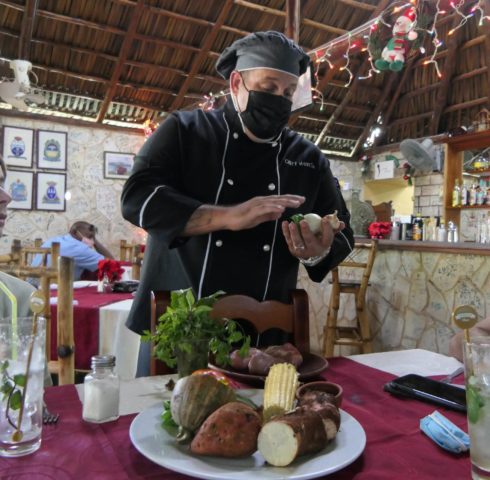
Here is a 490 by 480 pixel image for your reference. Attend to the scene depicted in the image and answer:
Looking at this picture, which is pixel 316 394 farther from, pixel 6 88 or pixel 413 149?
pixel 413 149

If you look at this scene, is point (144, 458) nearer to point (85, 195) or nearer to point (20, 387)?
point (20, 387)

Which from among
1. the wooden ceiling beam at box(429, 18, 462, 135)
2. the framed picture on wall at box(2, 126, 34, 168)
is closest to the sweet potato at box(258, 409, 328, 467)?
the framed picture on wall at box(2, 126, 34, 168)

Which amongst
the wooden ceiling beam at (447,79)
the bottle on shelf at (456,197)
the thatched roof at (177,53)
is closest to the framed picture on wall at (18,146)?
the thatched roof at (177,53)

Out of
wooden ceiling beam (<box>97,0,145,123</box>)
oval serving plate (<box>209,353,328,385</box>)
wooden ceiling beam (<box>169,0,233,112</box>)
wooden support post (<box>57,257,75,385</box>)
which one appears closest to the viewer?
oval serving plate (<box>209,353,328,385</box>)

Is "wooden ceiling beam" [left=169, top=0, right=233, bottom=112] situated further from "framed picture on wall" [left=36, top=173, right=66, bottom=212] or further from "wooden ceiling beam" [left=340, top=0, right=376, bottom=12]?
"framed picture on wall" [left=36, top=173, right=66, bottom=212]

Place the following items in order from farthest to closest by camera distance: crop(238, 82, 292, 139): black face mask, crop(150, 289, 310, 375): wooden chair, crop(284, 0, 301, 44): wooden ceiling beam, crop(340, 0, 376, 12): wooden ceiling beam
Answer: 1. crop(340, 0, 376, 12): wooden ceiling beam
2. crop(284, 0, 301, 44): wooden ceiling beam
3. crop(238, 82, 292, 139): black face mask
4. crop(150, 289, 310, 375): wooden chair

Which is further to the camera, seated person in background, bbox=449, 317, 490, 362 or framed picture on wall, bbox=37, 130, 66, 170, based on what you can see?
framed picture on wall, bbox=37, 130, 66, 170

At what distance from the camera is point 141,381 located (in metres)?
1.10

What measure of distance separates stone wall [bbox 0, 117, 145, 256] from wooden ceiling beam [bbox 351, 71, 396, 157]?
4642 mm

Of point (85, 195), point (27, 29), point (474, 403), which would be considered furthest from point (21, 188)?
point (474, 403)

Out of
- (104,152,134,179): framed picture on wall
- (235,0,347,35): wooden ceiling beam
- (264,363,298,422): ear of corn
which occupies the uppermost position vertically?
(235,0,347,35): wooden ceiling beam

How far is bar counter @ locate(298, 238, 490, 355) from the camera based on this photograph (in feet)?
12.2

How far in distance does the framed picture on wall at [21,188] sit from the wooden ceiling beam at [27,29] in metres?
1.67

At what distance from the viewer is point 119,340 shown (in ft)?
8.75
